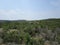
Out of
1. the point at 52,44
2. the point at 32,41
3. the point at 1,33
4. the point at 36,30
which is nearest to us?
the point at 32,41

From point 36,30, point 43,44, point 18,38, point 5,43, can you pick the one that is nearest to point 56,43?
point 43,44

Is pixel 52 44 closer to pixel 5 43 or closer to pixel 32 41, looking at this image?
pixel 32 41

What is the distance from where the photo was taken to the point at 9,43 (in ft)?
72.5

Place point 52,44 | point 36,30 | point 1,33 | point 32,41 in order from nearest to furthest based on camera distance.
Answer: point 32,41, point 52,44, point 1,33, point 36,30

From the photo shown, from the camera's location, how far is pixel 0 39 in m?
23.8

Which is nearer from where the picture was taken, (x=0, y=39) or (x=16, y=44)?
(x=16, y=44)

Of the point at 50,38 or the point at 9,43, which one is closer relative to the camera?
the point at 9,43

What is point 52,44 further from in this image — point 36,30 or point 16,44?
point 36,30

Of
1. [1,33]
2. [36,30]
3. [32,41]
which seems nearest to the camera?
[32,41]

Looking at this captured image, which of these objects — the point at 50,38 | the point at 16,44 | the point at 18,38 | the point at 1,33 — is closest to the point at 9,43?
the point at 16,44

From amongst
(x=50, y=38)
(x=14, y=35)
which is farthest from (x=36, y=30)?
(x=14, y=35)

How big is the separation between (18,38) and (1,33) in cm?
320

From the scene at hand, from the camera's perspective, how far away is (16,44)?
865 inches

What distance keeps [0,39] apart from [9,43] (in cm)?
209
